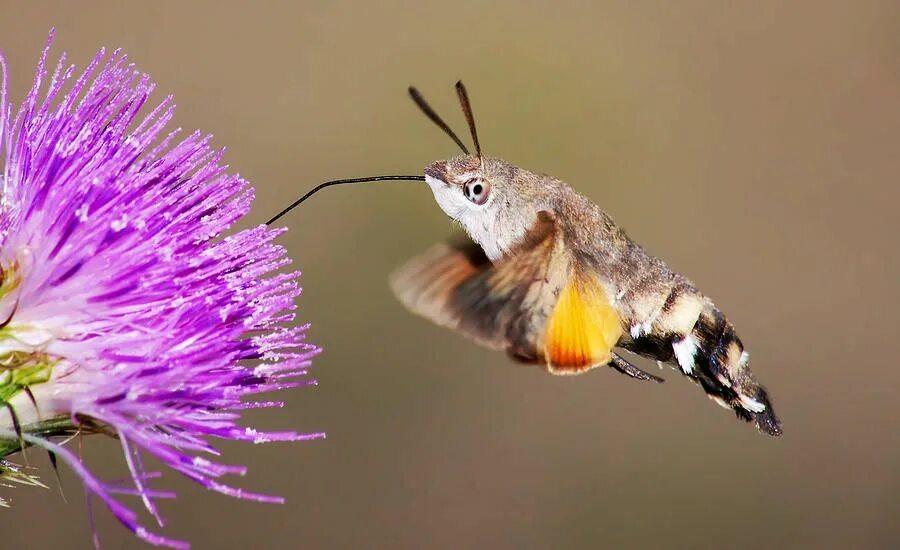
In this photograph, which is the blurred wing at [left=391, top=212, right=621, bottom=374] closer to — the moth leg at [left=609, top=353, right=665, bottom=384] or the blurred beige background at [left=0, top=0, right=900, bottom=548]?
the moth leg at [left=609, top=353, right=665, bottom=384]

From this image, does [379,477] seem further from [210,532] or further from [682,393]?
A: [682,393]

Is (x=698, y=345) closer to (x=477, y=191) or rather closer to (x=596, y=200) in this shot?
(x=477, y=191)

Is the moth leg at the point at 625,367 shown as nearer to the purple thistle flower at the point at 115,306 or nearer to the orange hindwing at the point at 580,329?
the orange hindwing at the point at 580,329

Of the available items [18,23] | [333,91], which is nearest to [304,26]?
[333,91]

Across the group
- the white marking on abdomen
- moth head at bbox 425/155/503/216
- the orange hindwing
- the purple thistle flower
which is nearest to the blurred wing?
the orange hindwing

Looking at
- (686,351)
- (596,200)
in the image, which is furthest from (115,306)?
(596,200)

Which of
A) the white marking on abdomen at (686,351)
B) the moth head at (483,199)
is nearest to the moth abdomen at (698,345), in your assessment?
the white marking on abdomen at (686,351)
